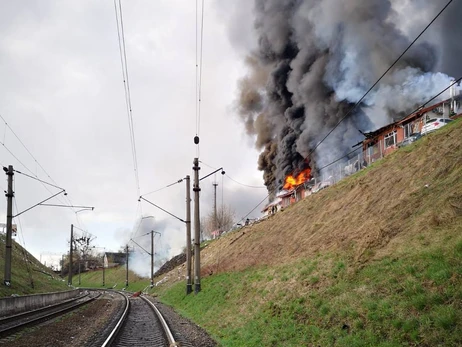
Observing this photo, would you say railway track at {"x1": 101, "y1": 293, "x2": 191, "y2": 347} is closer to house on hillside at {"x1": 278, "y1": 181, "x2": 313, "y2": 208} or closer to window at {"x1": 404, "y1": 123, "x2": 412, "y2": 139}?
house on hillside at {"x1": 278, "y1": 181, "x2": 313, "y2": 208}

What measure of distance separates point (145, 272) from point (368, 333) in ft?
314

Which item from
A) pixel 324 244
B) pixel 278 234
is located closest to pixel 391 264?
pixel 324 244

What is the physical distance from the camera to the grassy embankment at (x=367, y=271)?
30.3ft

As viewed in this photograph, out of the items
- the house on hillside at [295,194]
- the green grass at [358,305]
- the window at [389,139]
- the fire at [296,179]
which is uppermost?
the window at [389,139]

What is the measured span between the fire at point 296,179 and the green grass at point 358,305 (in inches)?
1099

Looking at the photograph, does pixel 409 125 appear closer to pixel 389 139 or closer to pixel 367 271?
pixel 389 139

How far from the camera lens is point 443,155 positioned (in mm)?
17891

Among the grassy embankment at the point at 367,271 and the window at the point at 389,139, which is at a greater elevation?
the window at the point at 389,139

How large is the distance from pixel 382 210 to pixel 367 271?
18.6 ft

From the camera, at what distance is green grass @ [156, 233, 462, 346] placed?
28.2 ft

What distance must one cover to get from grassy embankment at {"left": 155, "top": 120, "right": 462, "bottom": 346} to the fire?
1932 cm

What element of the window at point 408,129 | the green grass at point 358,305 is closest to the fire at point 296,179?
the window at point 408,129

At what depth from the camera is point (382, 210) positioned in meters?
17.9

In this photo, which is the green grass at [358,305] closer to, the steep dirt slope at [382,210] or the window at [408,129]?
the steep dirt slope at [382,210]
